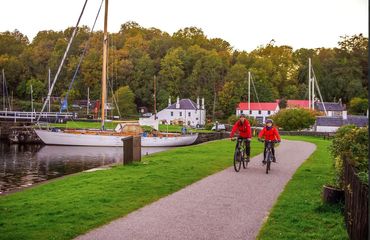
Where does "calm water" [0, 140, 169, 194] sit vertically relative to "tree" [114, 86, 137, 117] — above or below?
below

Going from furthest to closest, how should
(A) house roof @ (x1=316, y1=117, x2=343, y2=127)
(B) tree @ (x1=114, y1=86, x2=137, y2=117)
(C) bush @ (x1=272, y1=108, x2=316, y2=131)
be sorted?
1. (B) tree @ (x1=114, y1=86, x2=137, y2=117)
2. (A) house roof @ (x1=316, y1=117, x2=343, y2=127)
3. (C) bush @ (x1=272, y1=108, x2=316, y2=131)

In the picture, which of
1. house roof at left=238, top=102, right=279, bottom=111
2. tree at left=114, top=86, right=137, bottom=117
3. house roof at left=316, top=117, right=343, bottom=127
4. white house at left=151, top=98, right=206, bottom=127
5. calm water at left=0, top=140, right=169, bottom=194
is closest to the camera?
calm water at left=0, top=140, right=169, bottom=194

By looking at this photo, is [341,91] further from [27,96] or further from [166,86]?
[27,96]

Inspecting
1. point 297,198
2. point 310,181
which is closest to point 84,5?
point 310,181

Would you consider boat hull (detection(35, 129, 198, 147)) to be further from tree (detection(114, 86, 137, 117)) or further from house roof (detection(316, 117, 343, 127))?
tree (detection(114, 86, 137, 117))

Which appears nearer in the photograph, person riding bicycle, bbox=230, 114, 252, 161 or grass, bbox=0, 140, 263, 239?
grass, bbox=0, 140, 263, 239

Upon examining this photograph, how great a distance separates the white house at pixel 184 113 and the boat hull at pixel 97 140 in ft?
145

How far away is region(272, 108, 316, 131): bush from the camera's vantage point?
62531mm

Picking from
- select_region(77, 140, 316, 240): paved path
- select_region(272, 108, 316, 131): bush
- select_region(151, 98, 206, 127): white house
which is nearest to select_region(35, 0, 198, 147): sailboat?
select_region(272, 108, 316, 131): bush

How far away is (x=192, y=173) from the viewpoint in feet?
54.9

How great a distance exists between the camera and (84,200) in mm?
11492

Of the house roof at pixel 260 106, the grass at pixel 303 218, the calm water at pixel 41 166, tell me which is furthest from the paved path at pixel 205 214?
the house roof at pixel 260 106

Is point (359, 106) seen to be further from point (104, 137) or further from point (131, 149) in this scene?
point (131, 149)

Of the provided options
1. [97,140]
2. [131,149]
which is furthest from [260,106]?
[131,149]
